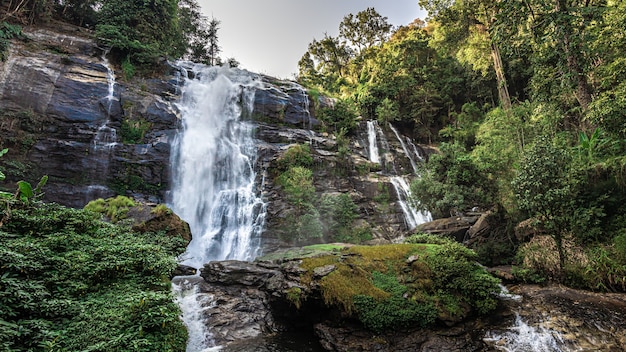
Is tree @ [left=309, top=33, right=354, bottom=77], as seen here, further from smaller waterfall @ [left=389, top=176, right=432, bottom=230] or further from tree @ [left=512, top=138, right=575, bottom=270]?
tree @ [left=512, top=138, right=575, bottom=270]

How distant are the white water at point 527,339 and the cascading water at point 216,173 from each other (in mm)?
8494

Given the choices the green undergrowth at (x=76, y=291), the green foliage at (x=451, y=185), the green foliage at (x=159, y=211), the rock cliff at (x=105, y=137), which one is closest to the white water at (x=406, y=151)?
the rock cliff at (x=105, y=137)

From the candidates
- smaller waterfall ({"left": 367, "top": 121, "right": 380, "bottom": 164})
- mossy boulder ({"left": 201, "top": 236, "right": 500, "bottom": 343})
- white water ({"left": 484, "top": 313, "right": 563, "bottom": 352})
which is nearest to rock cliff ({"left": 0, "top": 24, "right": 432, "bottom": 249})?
smaller waterfall ({"left": 367, "top": 121, "right": 380, "bottom": 164})

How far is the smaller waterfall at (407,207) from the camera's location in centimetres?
1766

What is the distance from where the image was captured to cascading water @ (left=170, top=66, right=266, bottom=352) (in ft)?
48.5

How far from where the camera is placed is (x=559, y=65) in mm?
9711

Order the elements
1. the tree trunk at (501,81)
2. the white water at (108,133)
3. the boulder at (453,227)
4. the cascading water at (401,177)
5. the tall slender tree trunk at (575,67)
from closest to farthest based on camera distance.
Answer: the tall slender tree trunk at (575,67), the boulder at (453,227), the white water at (108,133), the cascading water at (401,177), the tree trunk at (501,81)

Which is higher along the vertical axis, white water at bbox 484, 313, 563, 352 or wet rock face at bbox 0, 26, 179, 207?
wet rock face at bbox 0, 26, 179, 207

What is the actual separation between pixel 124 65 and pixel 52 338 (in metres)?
20.5

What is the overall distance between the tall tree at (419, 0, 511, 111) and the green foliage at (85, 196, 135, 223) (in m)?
20.6

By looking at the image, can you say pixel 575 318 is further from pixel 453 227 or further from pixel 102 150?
pixel 102 150

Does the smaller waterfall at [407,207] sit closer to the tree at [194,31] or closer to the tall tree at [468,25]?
the tall tree at [468,25]

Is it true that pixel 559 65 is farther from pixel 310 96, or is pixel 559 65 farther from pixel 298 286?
pixel 310 96

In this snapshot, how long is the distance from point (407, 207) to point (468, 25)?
12975 millimetres
